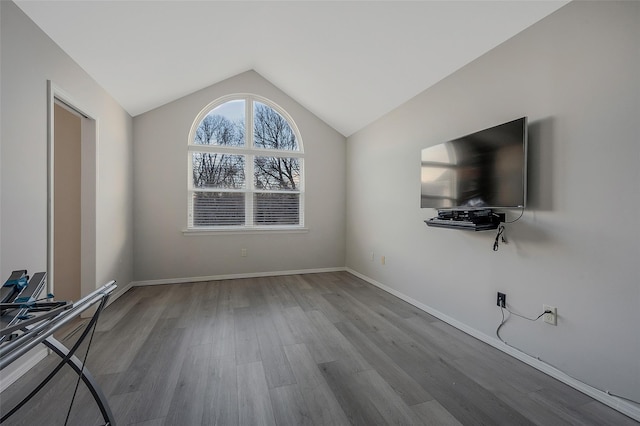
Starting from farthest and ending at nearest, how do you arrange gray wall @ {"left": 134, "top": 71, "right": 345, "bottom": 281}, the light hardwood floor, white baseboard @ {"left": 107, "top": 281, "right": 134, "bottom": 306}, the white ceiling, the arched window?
the arched window < gray wall @ {"left": 134, "top": 71, "right": 345, "bottom": 281} < white baseboard @ {"left": 107, "top": 281, "right": 134, "bottom": 306} < the white ceiling < the light hardwood floor

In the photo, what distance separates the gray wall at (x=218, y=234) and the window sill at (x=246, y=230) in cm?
4

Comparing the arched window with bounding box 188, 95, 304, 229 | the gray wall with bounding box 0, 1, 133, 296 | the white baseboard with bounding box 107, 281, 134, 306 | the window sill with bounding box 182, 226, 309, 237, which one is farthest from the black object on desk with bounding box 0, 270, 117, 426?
the arched window with bounding box 188, 95, 304, 229

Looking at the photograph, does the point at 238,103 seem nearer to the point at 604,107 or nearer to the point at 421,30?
the point at 421,30

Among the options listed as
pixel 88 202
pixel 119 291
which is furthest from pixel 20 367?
pixel 119 291

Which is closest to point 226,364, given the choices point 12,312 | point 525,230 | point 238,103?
point 12,312

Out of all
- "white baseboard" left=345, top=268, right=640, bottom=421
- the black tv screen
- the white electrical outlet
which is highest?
the black tv screen

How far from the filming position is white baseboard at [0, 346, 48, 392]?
5.29 ft

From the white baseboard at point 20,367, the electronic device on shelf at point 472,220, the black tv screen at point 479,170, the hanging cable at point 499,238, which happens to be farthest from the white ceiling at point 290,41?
the white baseboard at point 20,367

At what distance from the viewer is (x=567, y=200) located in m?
1.71

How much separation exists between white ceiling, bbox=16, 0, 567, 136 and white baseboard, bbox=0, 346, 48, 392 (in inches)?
88.8

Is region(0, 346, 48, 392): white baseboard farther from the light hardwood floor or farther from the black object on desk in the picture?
the black object on desk

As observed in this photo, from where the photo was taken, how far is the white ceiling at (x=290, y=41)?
201cm

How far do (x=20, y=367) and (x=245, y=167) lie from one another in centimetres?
316

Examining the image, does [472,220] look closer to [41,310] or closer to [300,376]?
[300,376]
